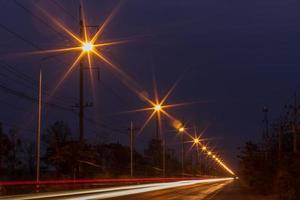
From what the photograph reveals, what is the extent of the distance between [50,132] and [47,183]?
32.0 m

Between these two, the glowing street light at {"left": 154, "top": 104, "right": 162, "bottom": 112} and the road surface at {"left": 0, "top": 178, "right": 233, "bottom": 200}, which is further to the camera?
the glowing street light at {"left": 154, "top": 104, "right": 162, "bottom": 112}

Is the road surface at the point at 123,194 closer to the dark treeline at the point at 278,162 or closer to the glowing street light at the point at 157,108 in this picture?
the dark treeline at the point at 278,162

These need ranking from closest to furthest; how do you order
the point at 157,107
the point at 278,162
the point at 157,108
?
1. the point at 278,162
2. the point at 157,107
3. the point at 157,108

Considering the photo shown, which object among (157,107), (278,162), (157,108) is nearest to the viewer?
(278,162)

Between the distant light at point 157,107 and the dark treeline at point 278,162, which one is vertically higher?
the distant light at point 157,107

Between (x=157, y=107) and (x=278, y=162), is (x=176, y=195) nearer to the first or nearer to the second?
(x=278, y=162)

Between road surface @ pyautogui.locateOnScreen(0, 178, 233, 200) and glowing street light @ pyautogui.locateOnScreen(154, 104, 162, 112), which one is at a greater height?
glowing street light @ pyautogui.locateOnScreen(154, 104, 162, 112)

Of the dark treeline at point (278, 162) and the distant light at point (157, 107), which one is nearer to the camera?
the dark treeline at point (278, 162)

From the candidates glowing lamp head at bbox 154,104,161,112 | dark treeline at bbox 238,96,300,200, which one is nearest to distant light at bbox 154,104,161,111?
glowing lamp head at bbox 154,104,161,112

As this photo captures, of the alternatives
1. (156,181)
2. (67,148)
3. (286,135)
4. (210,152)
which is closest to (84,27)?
(67,148)

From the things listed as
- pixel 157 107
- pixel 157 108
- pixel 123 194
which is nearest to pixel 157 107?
pixel 157 107

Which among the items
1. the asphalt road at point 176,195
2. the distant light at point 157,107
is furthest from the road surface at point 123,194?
the distant light at point 157,107

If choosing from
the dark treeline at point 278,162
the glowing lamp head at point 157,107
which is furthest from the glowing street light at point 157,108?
the dark treeline at point 278,162

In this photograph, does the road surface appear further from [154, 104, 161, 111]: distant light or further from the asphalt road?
[154, 104, 161, 111]: distant light
